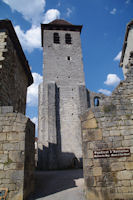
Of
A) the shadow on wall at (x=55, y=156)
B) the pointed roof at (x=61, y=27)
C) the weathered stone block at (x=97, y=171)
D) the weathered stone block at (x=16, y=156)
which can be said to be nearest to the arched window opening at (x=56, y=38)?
the pointed roof at (x=61, y=27)

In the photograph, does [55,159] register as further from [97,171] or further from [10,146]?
[97,171]

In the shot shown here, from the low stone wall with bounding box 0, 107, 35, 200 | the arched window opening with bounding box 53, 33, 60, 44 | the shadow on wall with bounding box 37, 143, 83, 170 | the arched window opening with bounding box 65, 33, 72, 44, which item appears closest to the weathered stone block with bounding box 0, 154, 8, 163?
the low stone wall with bounding box 0, 107, 35, 200

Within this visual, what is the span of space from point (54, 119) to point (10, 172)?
1055 cm

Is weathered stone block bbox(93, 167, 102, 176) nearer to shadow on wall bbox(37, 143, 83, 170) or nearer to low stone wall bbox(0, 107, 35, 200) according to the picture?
low stone wall bbox(0, 107, 35, 200)

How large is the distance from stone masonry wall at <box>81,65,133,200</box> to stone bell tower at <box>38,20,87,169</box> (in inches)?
381

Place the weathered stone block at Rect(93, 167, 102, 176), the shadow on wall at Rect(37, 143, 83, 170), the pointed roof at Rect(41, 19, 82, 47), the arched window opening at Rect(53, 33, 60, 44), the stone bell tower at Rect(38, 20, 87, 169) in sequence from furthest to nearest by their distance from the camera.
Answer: the pointed roof at Rect(41, 19, 82, 47)
the arched window opening at Rect(53, 33, 60, 44)
the stone bell tower at Rect(38, 20, 87, 169)
the shadow on wall at Rect(37, 143, 83, 170)
the weathered stone block at Rect(93, 167, 102, 176)

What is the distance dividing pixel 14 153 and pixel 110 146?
263cm

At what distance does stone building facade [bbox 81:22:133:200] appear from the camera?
369 centimetres

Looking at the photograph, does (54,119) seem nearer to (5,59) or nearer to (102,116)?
(5,59)

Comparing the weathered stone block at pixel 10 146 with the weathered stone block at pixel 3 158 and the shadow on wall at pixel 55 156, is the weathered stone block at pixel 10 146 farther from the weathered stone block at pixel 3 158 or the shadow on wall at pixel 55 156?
the shadow on wall at pixel 55 156

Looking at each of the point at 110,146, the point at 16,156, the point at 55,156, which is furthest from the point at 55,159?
the point at 110,146

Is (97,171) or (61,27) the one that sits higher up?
(61,27)

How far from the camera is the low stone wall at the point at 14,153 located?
12.2ft

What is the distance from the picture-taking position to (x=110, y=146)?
402 centimetres
